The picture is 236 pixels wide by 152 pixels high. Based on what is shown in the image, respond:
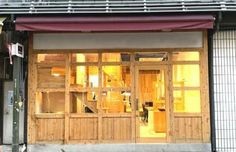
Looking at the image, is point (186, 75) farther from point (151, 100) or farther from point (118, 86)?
point (118, 86)

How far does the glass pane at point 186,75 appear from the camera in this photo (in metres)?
14.1

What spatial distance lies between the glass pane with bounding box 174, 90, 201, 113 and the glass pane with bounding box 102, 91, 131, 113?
168cm

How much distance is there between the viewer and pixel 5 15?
13258mm

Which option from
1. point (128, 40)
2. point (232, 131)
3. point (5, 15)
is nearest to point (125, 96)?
point (128, 40)

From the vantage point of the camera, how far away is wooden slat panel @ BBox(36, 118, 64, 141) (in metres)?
14.1

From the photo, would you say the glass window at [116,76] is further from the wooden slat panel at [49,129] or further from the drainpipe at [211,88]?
the drainpipe at [211,88]

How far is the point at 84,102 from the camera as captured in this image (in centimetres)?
1422

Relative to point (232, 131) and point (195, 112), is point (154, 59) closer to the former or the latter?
point (195, 112)

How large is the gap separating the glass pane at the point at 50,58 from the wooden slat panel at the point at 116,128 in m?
2.64

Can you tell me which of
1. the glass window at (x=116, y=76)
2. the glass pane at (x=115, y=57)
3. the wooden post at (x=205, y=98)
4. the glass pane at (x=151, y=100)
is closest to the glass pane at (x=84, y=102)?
the glass window at (x=116, y=76)

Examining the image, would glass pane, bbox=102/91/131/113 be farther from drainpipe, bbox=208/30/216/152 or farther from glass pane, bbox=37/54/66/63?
drainpipe, bbox=208/30/216/152

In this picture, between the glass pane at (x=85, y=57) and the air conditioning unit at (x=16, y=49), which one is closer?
the air conditioning unit at (x=16, y=49)

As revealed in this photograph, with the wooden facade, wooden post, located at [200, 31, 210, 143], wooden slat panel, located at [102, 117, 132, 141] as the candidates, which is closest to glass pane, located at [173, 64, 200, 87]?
the wooden facade

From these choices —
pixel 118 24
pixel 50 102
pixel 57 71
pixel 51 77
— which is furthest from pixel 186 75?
pixel 50 102
